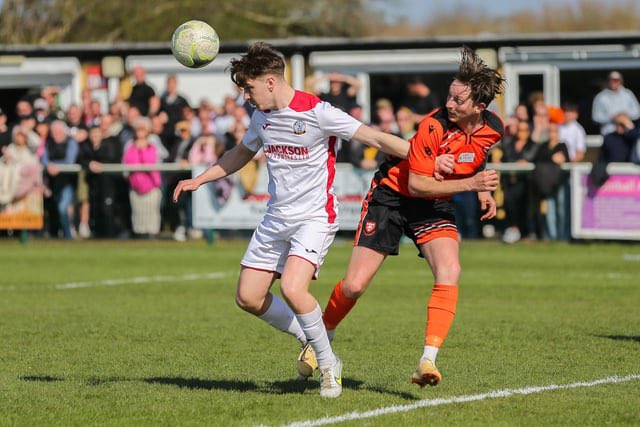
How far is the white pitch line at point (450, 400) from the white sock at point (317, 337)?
0.61 meters

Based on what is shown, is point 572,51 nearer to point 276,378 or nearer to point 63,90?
point 63,90

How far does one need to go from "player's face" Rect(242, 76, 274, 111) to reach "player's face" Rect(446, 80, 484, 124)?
1.05 m

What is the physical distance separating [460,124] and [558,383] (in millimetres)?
1721

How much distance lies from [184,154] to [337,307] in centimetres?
1376

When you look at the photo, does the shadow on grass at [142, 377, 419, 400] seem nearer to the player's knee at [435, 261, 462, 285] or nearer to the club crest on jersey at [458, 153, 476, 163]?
the player's knee at [435, 261, 462, 285]

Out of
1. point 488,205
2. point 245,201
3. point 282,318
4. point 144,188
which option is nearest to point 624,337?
point 488,205

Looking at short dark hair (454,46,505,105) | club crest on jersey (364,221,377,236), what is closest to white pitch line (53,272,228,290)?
club crest on jersey (364,221,377,236)

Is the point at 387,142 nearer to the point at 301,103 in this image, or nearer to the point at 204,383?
the point at 301,103

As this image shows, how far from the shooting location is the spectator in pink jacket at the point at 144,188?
2136 centimetres

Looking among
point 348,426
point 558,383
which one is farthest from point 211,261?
point 348,426

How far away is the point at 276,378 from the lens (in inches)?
334

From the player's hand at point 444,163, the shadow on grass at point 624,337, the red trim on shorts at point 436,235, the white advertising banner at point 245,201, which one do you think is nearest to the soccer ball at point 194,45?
the player's hand at point 444,163

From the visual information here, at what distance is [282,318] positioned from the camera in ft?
26.8

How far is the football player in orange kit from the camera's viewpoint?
7.62 meters
